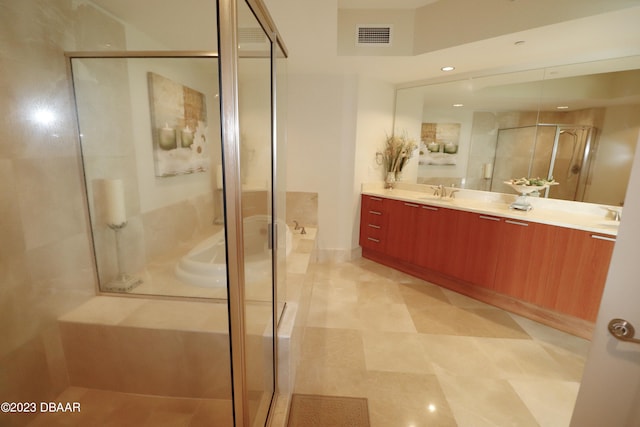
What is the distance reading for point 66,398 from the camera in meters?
1.43

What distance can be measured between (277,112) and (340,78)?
7.06 ft

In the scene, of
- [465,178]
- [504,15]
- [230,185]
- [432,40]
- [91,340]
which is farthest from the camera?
[465,178]

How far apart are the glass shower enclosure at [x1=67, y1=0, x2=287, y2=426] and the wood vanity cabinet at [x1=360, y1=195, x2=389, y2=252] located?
1.90m

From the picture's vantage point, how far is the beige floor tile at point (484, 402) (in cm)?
149

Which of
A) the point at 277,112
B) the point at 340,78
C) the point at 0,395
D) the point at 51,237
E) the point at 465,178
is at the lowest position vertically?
the point at 0,395

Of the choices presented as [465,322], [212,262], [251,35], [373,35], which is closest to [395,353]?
[465,322]

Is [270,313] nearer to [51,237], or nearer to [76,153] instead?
[51,237]

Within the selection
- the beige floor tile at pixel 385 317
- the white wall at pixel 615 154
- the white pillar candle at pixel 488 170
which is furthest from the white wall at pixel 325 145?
the white wall at pixel 615 154

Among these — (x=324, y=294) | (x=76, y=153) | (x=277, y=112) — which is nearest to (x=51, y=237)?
(x=76, y=153)

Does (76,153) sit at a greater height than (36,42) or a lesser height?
lesser

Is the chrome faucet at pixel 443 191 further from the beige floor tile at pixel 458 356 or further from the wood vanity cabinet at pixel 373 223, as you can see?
the beige floor tile at pixel 458 356

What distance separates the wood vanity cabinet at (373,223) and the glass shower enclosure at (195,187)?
74.7 inches

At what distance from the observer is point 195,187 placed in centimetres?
198

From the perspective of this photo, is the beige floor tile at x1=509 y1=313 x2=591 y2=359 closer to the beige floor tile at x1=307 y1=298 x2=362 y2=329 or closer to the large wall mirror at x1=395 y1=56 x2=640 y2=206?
the large wall mirror at x1=395 y1=56 x2=640 y2=206
